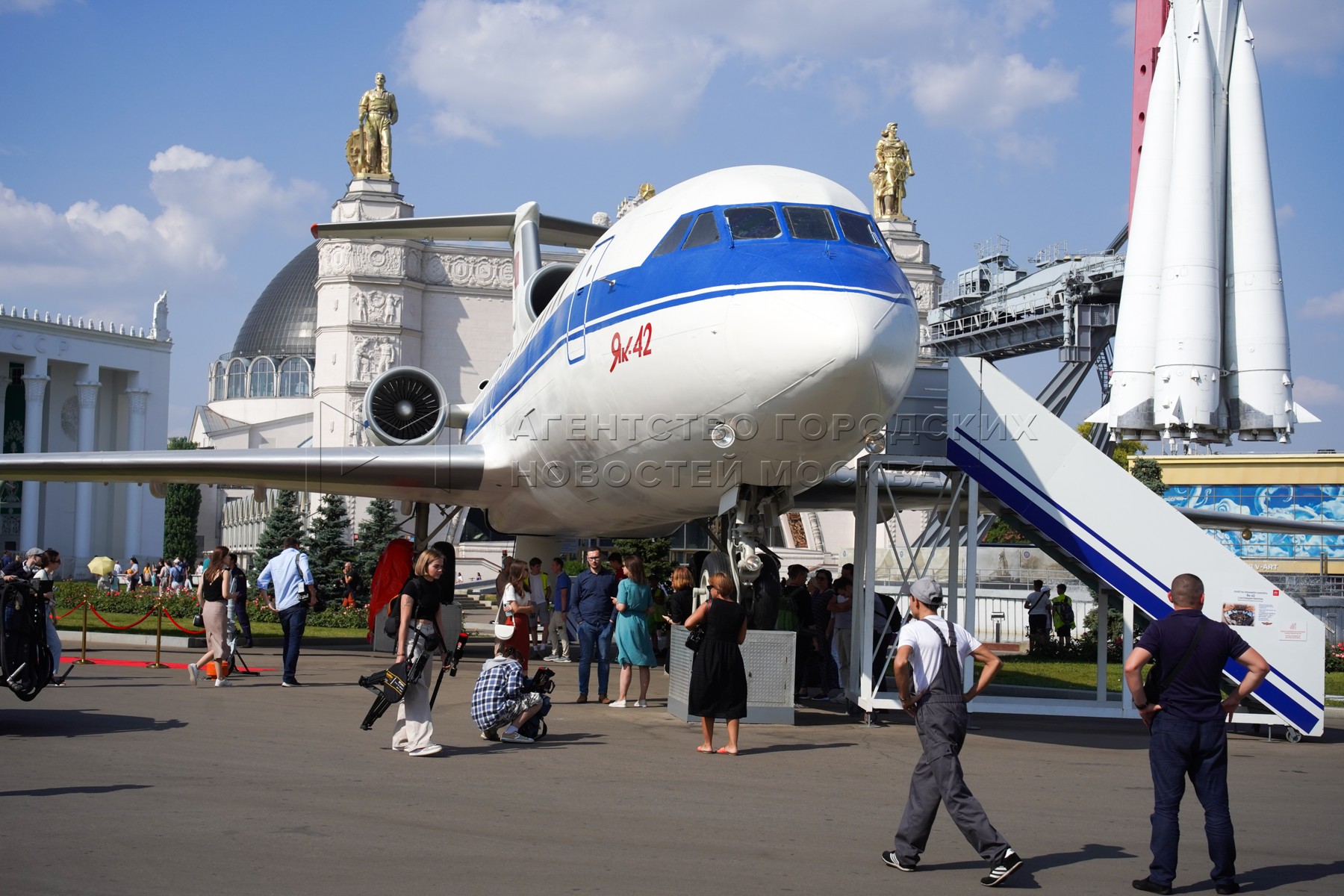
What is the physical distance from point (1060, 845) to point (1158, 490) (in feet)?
107

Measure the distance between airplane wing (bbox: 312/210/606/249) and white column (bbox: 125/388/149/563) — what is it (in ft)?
206

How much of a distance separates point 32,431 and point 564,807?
249ft

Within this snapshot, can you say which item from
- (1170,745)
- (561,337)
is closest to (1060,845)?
(1170,745)

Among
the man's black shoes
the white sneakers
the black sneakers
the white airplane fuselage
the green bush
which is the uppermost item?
the white airplane fuselage

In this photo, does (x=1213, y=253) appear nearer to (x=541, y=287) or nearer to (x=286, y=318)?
(x=541, y=287)

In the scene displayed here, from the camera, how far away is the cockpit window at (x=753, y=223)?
1027cm

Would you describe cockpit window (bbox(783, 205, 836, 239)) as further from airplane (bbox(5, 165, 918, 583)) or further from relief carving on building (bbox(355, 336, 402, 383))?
relief carving on building (bbox(355, 336, 402, 383))

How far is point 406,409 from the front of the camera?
19828 millimetres

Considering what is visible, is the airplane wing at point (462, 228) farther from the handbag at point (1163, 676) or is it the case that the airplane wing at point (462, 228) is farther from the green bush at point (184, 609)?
the handbag at point (1163, 676)

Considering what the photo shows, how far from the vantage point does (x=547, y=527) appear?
17500mm

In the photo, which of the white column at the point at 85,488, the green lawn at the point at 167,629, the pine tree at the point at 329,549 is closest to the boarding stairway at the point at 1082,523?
the green lawn at the point at 167,629

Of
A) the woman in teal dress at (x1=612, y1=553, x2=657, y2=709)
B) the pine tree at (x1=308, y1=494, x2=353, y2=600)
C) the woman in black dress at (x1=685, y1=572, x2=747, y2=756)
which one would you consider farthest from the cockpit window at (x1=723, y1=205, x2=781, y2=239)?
the pine tree at (x1=308, y1=494, x2=353, y2=600)

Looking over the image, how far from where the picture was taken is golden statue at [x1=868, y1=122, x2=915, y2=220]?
270ft

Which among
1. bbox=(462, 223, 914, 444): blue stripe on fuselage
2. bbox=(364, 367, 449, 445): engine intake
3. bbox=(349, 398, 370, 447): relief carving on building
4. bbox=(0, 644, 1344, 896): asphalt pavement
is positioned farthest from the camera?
bbox=(349, 398, 370, 447): relief carving on building
